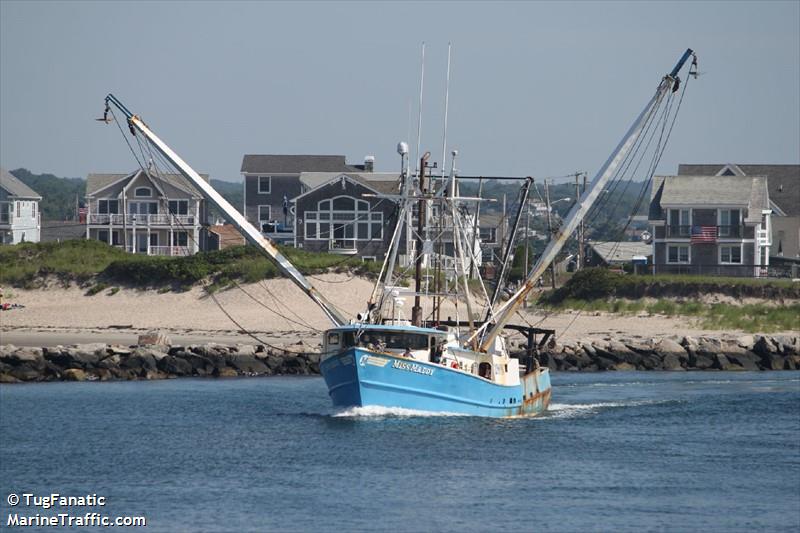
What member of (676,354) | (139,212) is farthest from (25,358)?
(139,212)

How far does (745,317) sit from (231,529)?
5453 centimetres

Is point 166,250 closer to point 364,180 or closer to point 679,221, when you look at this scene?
point 364,180

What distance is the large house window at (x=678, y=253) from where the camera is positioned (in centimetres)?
10106

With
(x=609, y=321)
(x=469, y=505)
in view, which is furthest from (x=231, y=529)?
(x=609, y=321)

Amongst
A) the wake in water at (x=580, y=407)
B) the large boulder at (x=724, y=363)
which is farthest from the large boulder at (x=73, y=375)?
the large boulder at (x=724, y=363)

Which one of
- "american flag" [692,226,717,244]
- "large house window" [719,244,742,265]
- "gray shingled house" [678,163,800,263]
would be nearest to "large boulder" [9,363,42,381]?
"american flag" [692,226,717,244]

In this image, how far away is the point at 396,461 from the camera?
4103 cm

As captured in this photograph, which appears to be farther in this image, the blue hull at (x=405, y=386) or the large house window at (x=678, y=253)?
the large house window at (x=678, y=253)

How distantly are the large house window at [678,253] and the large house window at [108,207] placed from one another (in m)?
42.1

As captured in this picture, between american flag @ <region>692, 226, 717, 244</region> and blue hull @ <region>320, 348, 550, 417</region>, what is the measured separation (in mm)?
54996

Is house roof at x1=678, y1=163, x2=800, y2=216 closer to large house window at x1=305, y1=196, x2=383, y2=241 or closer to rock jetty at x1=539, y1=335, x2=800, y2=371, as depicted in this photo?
large house window at x1=305, y1=196, x2=383, y2=241

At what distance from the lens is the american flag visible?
10069 centimetres

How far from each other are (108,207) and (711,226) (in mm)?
45499

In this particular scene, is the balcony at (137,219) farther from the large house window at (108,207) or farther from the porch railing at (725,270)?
the porch railing at (725,270)
